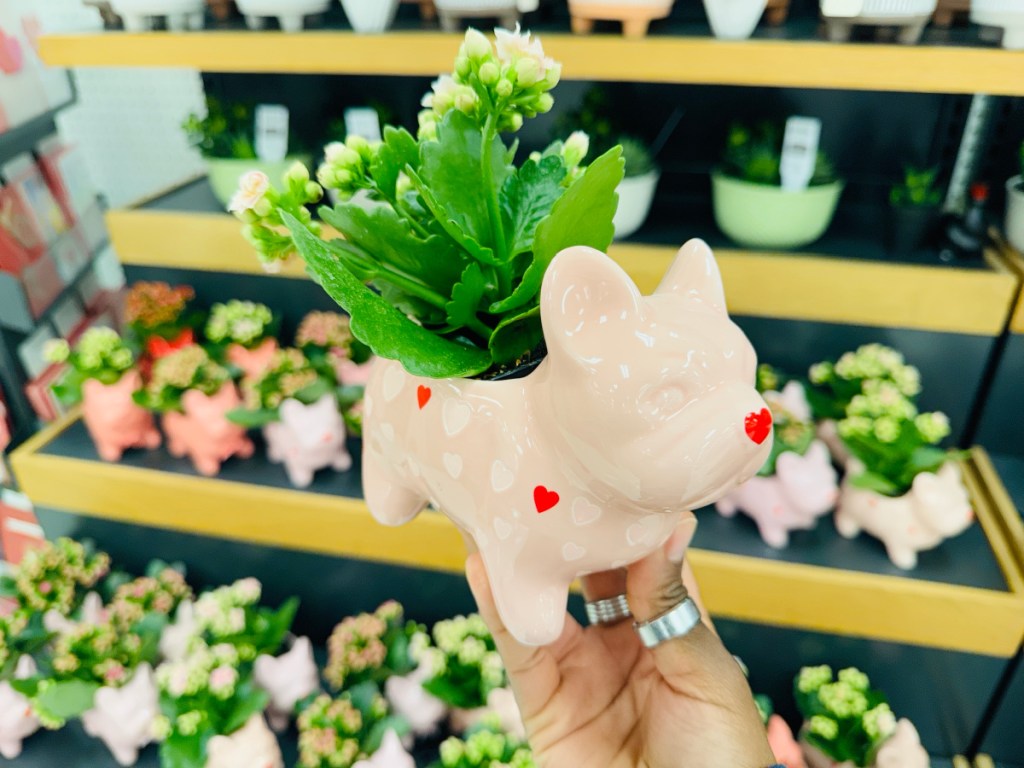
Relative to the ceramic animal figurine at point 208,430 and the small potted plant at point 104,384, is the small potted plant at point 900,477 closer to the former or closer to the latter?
the ceramic animal figurine at point 208,430

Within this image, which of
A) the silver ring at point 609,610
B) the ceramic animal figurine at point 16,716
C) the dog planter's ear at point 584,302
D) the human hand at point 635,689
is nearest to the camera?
the dog planter's ear at point 584,302

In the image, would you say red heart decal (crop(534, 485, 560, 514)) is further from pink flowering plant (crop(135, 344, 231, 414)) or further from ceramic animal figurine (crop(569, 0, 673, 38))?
pink flowering plant (crop(135, 344, 231, 414))

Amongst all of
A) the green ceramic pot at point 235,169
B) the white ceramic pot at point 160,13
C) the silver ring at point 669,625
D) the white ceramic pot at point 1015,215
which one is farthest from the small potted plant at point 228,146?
the white ceramic pot at point 1015,215

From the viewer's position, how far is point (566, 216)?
521 millimetres

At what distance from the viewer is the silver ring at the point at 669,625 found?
70cm

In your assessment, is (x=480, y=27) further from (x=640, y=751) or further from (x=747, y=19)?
(x=640, y=751)

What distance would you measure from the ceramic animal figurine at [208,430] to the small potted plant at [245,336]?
0.08m

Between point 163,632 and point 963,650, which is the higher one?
point 963,650

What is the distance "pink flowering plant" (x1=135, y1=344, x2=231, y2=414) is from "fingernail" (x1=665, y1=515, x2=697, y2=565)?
88cm

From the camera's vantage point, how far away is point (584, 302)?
1.61 ft

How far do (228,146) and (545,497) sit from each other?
1.08 meters

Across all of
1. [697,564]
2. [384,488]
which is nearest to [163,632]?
[384,488]

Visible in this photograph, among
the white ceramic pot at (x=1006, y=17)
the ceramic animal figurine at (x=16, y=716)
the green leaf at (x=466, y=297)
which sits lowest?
the ceramic animal figurine at (x=16, y=716)

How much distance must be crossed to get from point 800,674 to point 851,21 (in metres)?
0.95
